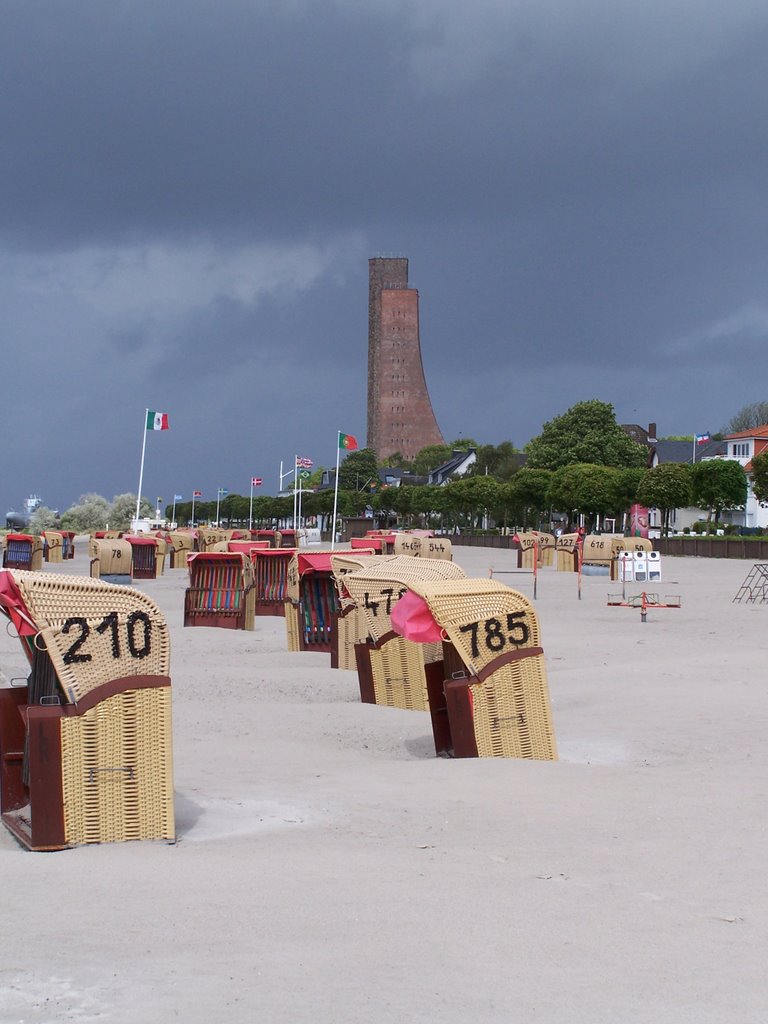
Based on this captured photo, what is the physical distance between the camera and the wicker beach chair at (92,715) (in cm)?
690

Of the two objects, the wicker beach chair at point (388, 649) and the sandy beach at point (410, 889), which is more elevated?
the wicker beach chair at point (388, 649)

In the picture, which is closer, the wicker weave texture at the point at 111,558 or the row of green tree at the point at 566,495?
the wicker weave texture at the point at 111,558

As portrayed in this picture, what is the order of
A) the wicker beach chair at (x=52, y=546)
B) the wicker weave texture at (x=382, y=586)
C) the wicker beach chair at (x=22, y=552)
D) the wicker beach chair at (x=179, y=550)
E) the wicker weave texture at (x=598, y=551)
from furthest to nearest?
the wicker beach chair at (x=52, y=546) → the wicker beach chair at (x=179, y=550) → the wicker weave texture at (x=598, y=551) → the wicker beach chair at (x=22, y=552) → the wicker weave texture at (x=382, y=586)

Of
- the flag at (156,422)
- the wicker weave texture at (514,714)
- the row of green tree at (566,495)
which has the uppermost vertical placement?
the flag at (156,422)

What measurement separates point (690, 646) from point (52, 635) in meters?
14.2

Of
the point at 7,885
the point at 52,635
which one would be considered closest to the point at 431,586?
the point at 52,635

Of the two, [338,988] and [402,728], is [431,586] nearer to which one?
[402,728]

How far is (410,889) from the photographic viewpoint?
603 centimetres

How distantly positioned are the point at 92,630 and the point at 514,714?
3.73 metres

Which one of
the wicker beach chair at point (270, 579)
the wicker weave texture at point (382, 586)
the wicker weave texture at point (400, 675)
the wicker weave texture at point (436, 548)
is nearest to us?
the wicker weave texture at point (400, 675)

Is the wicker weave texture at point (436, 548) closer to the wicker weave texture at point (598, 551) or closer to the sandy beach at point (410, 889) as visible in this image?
the wicker weave texture at point (598, 551)

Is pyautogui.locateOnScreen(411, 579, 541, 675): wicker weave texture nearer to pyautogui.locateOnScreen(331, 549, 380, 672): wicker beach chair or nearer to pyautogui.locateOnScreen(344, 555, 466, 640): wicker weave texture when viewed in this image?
pyautogui.locateOnScreen(344, 555, 466, 640): wicker weave texture

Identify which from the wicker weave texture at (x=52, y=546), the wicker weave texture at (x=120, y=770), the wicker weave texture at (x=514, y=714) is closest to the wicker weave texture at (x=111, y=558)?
the wicker weave texture at (x=52, y=546)

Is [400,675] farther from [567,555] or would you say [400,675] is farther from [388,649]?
[567,555]
